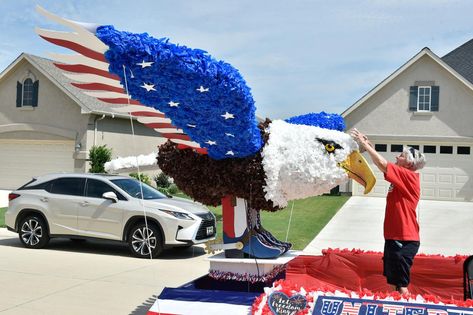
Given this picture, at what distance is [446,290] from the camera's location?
536 centimetres

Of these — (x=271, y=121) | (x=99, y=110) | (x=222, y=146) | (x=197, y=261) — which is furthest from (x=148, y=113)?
(x=99, y=110)

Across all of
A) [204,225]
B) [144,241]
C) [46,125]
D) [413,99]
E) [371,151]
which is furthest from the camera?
Result: [46,125]

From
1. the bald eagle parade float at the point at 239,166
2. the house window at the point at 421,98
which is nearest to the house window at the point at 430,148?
the house window at the point at 421,98

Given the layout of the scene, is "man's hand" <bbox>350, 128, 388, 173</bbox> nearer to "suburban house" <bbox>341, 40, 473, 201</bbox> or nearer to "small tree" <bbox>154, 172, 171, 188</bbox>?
"suburban house" <bbox>341, 40, 473, 201</bbox>

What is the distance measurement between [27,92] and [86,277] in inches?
627

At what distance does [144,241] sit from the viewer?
8.95 m

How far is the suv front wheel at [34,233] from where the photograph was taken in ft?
32.2

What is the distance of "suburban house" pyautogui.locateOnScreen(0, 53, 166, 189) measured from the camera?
20.0m

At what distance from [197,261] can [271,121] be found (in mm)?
4694

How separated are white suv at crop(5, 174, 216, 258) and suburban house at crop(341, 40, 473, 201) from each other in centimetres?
1169

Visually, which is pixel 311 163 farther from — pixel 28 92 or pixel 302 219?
pixel 28 92

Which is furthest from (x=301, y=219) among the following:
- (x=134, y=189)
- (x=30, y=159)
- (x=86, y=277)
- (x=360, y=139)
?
(x=30, y=159)

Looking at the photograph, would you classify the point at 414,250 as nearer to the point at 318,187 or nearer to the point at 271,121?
the point at 318,187

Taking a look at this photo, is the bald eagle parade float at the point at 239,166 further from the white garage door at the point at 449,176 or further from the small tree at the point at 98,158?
Result: the small tree at the point at 98,158
